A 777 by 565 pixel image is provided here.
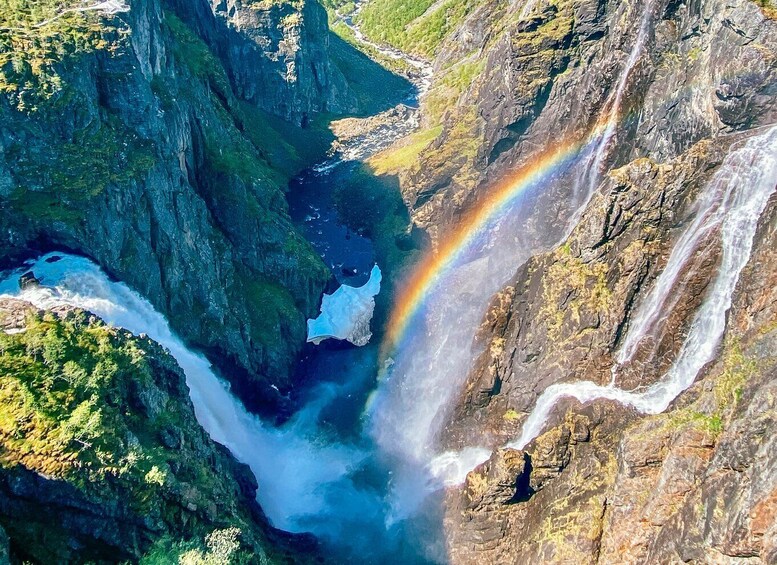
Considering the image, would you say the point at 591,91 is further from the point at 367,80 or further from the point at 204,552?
the point at 367,80

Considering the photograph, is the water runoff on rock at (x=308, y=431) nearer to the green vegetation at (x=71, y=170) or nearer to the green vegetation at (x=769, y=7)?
the green vegetation at (x=71, y=170)

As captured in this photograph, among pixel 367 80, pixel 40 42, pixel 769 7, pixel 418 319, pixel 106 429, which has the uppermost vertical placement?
pixel 367 80

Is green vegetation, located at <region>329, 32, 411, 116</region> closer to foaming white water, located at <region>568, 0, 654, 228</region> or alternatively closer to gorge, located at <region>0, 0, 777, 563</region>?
gorge, located at <region>0, 0, 777, 563</region>

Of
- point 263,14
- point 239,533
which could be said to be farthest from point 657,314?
point 263,14

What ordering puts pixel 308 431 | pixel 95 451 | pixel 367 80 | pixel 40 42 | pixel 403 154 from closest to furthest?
pixel 95 451, pixel 40 42, pixel 308 431, pixel 403 154, pixel 367 80

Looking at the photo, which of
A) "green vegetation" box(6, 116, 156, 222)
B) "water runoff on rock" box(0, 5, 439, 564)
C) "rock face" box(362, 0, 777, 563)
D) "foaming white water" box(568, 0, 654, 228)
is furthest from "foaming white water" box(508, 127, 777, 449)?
"green vegetation" box(6, 116, 156, 222)

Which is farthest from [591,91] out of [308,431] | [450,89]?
[450,89]
